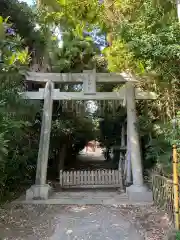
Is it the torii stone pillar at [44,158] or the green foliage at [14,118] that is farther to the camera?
the torii stone pillar at [44,158]

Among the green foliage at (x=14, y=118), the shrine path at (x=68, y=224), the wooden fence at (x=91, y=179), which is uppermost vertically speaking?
the green foliage at (x=14, y=118)

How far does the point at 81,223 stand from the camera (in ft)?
14.0

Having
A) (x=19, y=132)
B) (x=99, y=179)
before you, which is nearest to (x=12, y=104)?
(x=19, y=132)

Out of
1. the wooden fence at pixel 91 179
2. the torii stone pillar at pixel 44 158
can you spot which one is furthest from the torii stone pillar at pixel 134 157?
the torii stone pillar at pixel 44 158

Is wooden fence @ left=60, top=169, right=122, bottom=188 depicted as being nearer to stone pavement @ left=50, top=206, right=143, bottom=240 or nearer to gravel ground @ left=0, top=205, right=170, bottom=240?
gravel ground @ left=0, top=205, right=170, bottom=240

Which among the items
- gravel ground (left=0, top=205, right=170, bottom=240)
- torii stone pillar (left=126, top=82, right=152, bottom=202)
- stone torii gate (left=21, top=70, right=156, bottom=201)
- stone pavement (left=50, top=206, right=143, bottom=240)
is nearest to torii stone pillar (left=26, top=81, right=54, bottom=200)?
stone torii gate (left=21, top=70, right=156, bottom=201)

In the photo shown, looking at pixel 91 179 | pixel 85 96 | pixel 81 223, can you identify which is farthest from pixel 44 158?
pixel 81 223

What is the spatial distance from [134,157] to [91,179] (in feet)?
5.05

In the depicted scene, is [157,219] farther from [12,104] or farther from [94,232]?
[12,104]

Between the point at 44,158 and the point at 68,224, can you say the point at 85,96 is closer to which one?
the point at 44,158

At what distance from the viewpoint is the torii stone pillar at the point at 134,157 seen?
575 cm

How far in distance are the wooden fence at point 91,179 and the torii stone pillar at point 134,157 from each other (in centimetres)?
105

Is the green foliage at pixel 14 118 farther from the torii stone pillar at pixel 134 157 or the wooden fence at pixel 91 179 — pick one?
the torii stone pillar at pixel 134 157

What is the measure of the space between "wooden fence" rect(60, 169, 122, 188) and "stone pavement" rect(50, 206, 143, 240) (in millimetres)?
1909
